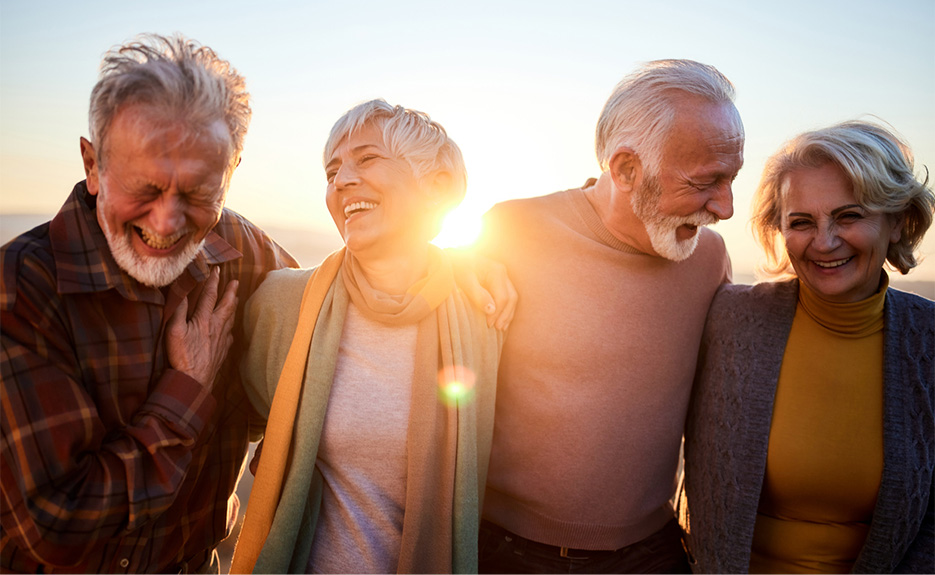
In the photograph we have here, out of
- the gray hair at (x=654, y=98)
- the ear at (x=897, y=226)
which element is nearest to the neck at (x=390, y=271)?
the gray hair at (x=654, y=98)

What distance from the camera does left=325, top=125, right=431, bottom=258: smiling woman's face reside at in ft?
6.73

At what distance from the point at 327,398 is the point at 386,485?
354mm

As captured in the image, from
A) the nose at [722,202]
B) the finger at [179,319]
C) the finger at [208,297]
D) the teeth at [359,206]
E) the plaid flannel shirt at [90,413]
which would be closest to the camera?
the plaid flannel shirt at [90,413]

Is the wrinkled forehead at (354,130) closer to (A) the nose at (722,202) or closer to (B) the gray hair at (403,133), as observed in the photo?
(B) the gray hair at (403,133)

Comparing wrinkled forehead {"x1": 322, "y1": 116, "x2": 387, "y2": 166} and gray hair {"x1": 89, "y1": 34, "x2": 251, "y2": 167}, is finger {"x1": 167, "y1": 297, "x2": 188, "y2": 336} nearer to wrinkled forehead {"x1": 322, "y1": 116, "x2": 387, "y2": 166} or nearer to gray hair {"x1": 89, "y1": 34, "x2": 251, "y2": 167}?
gray hair {"x1": 89, "y1": 34, "x2": 251, "y2": 167}

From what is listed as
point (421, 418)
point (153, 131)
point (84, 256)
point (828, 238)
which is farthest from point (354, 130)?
point (828, 238)

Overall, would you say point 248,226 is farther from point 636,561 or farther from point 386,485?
point 636,561

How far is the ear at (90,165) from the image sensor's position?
5.59 ft

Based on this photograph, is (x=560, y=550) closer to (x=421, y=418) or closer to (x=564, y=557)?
(x=564, y=557)

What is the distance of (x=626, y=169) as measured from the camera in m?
2.42

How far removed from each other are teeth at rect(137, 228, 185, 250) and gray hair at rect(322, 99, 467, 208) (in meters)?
0.63

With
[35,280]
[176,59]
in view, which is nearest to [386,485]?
[35,280]

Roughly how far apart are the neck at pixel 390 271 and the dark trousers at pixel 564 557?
102cm

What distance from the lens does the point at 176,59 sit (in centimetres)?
171
